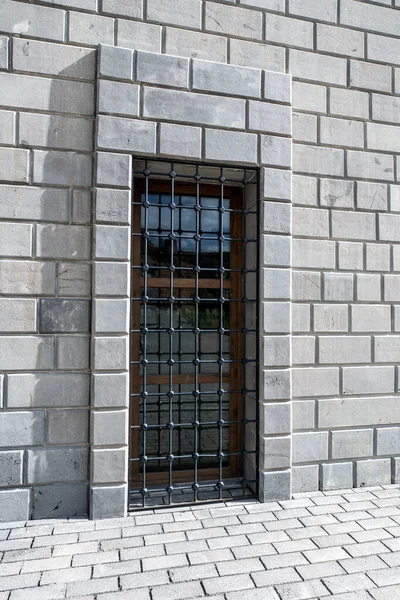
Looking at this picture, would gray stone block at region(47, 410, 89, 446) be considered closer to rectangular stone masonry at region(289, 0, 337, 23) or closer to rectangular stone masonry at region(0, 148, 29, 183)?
rectangular stone masonry at region(0, 148, 29, 183)

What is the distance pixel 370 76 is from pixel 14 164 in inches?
142

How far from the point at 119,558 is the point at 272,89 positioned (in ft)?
13.5

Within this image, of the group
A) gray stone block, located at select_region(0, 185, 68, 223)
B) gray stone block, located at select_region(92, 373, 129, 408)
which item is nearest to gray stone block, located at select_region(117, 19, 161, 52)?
gray stone block, located at select_region(0, 185, 68, 223)

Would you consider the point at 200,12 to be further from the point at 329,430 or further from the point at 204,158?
the point at 329,430

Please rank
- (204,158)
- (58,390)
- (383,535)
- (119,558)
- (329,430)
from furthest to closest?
1. (329,430)
2. (204,158)
3. (58,390)
4. (383,535)
5. (119,558)

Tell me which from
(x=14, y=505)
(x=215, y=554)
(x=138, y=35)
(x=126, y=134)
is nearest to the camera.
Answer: (x=215, y=554)

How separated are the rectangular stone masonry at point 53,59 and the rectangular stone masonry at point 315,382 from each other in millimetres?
3309

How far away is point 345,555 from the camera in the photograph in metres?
3.16

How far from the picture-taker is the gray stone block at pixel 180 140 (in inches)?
155

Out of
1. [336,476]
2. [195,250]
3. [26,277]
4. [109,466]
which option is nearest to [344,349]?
[336,476]

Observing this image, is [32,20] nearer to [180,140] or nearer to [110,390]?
[180,140]

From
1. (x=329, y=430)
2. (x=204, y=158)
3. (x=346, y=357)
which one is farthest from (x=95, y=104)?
(x=329, y=430)

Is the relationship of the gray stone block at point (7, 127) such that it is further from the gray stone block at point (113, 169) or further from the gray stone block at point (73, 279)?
the gray stone block at point (73, 279)

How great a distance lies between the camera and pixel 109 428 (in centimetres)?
374
